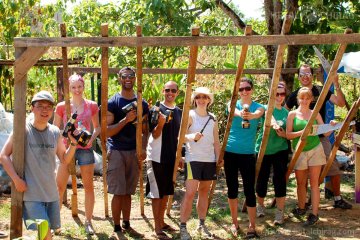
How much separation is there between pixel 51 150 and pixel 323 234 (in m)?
3.13

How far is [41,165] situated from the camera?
15.6ft

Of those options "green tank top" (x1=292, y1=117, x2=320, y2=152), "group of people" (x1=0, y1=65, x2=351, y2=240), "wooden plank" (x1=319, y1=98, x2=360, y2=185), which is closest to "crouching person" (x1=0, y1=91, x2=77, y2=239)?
"group of people" (x1=0, y1=65, x2=351, y2=240)

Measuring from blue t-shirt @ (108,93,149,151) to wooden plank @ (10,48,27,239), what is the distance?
103cm

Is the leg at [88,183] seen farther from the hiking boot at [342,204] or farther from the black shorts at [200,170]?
the hiking boot at [342,204]

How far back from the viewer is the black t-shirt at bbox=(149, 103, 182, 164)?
6.01 metres

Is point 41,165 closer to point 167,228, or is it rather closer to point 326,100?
point 167,228

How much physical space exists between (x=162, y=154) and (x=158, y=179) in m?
0.25

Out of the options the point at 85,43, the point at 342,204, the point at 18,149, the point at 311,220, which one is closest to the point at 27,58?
the point at 85,43

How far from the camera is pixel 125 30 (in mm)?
8516

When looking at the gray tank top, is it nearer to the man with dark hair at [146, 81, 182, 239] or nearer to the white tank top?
the man with dark hair at [146, 81, 182, 239]

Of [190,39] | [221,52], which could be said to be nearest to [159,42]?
[190,39]

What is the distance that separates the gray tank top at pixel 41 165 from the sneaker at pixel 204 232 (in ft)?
6.22

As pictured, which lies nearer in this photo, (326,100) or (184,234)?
(184,234)

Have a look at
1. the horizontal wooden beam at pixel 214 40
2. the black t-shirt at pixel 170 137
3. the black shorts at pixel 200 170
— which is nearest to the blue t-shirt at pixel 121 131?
the black t-shirt at pixel 170 137
